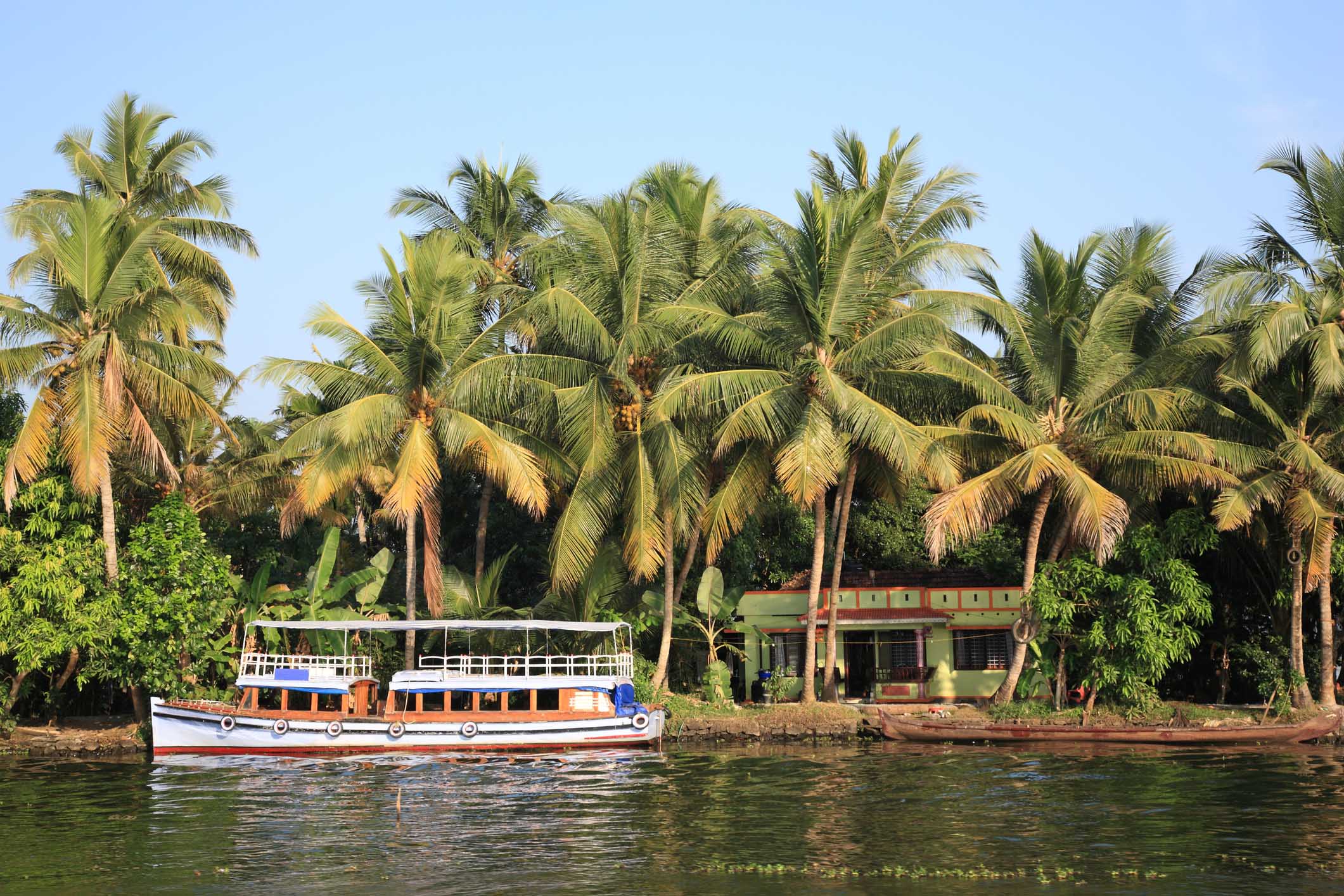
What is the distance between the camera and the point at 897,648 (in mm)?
32156

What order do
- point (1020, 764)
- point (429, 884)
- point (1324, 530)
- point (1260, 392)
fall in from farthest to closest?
point (1260, 392)
point (1324, 530)
point (1020, 764)
point (429, 884)

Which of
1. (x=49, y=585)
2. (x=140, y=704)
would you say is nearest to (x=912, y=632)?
(x=140, y=704)

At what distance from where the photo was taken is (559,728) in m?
26.1

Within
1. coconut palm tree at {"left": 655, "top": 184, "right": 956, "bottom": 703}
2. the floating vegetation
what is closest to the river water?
the floating vegetation

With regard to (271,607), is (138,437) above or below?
above

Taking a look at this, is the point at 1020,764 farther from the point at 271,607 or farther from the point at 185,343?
the point at 185,343

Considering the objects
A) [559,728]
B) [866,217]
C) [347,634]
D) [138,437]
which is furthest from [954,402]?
[138,437]

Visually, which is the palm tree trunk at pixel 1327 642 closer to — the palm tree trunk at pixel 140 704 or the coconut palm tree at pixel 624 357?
the coconut palm tree at pixel 624 357

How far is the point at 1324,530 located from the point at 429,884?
66.3 feet

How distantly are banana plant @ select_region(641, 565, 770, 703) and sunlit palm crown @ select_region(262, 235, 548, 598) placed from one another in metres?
4.62

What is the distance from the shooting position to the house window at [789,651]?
3269 cm

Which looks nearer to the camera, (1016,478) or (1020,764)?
(1020,764)

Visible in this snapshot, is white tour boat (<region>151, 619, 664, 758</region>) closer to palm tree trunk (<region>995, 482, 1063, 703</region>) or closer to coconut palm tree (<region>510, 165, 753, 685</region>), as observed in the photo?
coconut palm tree (<region>510, 165, 753, 685</region>)

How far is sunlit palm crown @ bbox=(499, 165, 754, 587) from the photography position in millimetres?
27359
